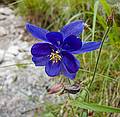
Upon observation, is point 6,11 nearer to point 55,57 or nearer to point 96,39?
point 96,39

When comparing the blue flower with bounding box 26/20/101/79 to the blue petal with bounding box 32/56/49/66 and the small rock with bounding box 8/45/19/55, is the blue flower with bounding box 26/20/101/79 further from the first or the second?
the small rock with bounding box 8/45/19/55

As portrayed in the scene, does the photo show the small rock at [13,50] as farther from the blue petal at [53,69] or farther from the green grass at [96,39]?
the blue petal at [53,69]

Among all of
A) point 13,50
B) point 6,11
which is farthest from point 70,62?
point 6,11

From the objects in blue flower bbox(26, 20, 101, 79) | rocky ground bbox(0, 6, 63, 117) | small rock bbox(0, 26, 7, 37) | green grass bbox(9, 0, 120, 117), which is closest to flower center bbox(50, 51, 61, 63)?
blue flower bbox(26, 20, 101, 79)

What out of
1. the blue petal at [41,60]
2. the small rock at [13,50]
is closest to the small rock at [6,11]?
the small rock at [13,50]

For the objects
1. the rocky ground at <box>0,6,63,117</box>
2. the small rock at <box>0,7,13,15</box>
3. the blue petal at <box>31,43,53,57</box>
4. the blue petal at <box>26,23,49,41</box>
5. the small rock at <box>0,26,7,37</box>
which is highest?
the small rock at <box>0,7,13,15</box>

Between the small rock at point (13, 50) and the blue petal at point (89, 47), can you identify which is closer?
the blue petal at point (89, 47)
